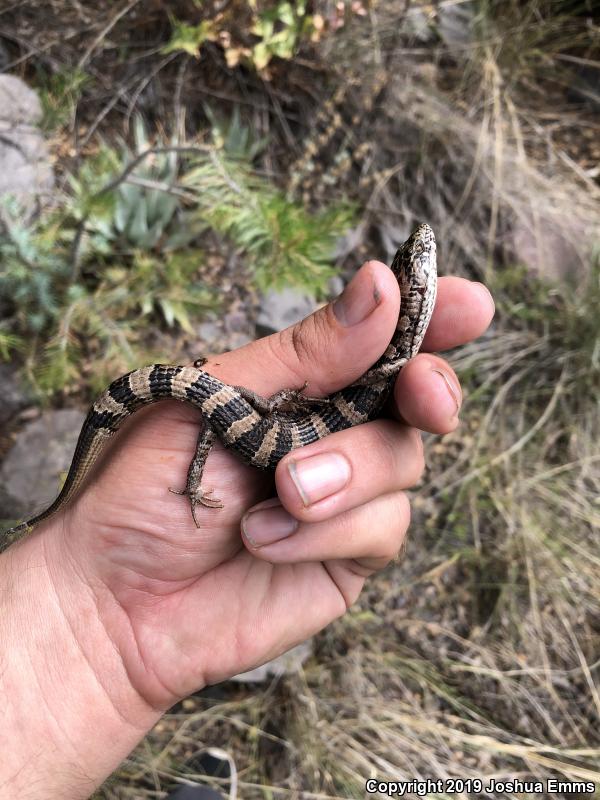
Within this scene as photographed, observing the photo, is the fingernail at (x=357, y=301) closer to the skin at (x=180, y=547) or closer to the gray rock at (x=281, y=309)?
the skin at (x=180, y=547)

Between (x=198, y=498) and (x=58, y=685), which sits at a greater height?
(x=198, y=498)

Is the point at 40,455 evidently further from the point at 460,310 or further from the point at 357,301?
the point at 460,310

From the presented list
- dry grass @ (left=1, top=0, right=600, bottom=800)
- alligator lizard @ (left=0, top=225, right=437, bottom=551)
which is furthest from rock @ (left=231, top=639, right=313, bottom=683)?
alligator lizard @ (left=0, top=225, right=437, bottom=551)

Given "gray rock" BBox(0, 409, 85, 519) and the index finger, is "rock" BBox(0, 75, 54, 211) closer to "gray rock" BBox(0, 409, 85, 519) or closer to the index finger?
"gray rock" BBox(0, 409, 85, 519)

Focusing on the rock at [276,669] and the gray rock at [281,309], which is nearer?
the rock at [276,669]

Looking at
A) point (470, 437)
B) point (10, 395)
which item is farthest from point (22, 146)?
point (470, 437)

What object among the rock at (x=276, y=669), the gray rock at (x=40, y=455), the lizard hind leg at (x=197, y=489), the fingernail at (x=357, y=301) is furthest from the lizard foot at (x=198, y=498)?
the rock at (x=276, y=669)
